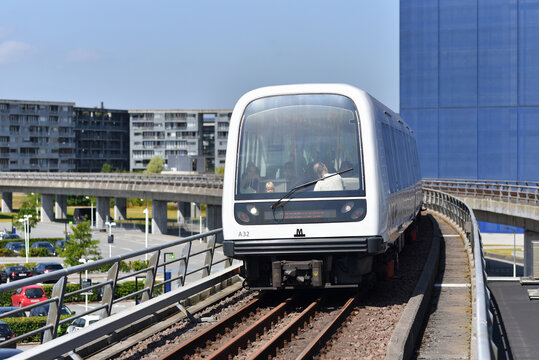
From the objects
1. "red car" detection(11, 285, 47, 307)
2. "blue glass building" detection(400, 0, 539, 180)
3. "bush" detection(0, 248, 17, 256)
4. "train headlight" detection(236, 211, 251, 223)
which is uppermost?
"blue glass building" detection(400, 0, 539, 180)

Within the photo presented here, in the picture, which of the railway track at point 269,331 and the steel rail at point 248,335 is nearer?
the steel rail at point 248,335

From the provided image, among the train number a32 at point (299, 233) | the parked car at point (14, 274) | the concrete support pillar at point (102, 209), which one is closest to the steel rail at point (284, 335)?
the train number a32 at point (299, 233)

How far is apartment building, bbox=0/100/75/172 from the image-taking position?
16612cm

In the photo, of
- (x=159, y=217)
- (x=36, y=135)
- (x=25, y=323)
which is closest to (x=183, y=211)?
(x=159, y=217)

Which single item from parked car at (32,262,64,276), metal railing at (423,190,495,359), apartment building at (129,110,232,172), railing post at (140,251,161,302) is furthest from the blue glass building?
apartment building at (129,110,232,172)

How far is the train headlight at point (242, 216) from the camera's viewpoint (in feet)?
42.1

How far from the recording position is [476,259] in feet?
34.2

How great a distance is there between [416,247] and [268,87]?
10742 millimetres

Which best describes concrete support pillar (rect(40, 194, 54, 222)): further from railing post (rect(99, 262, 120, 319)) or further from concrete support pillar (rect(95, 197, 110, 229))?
railing post (rect(99, 262, 120, 319))

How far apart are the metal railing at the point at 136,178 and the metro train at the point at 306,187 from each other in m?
60.5

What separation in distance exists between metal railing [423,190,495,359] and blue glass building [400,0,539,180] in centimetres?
3039

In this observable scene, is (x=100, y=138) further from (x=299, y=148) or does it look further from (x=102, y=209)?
(x=299, y=148)

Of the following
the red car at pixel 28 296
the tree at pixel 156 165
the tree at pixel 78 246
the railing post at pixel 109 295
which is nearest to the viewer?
the railing post at pixel 109 295

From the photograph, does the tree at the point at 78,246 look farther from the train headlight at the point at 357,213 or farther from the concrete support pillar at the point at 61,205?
the train headlight at the point at 357,213
